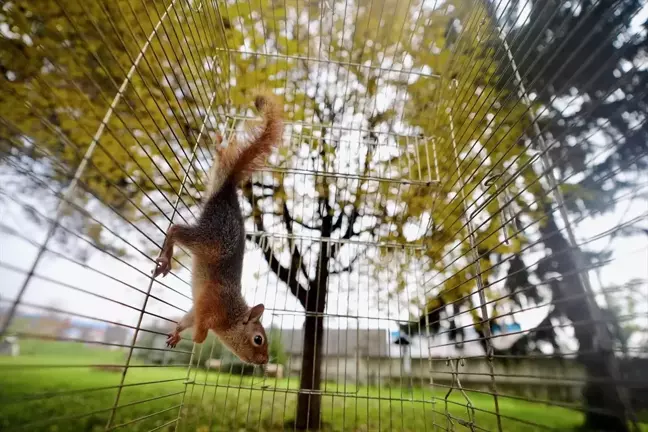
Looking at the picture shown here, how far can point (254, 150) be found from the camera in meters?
1.33

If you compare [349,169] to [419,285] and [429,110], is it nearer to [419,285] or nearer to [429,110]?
[429,110]

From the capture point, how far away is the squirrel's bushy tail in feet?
4.32

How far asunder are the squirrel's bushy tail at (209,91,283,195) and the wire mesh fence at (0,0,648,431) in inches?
3.6

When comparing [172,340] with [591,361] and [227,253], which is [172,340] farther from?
[591,361]

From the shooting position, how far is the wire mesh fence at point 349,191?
40.2 inches

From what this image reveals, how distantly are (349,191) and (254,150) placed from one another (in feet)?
2.84

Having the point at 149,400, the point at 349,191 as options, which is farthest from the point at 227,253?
the point at 349,191

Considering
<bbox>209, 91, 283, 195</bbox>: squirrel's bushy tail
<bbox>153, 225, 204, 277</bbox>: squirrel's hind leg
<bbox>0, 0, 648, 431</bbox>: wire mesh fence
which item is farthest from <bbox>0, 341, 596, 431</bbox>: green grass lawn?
<bbox>209, 91, 283, 195</bbox>: squirrel's bushy tail

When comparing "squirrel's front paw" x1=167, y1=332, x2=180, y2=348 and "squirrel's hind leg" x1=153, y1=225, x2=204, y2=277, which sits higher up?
"squirrel's hind leg" x1=153, y1=225, x2=204, y2=277

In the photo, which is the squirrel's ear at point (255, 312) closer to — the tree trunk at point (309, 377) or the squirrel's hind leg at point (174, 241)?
the squirrel's hind leg at point (174, 241)

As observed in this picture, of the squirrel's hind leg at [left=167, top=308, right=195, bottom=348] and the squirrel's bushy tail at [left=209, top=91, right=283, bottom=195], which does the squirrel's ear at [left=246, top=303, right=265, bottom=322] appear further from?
the squirrel's bushy tail at [left=209, top=91, right=283, bottom=195]

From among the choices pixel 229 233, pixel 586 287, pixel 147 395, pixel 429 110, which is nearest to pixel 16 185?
pixel 229 233

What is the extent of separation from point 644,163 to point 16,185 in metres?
2.07

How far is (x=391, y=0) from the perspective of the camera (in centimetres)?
148
